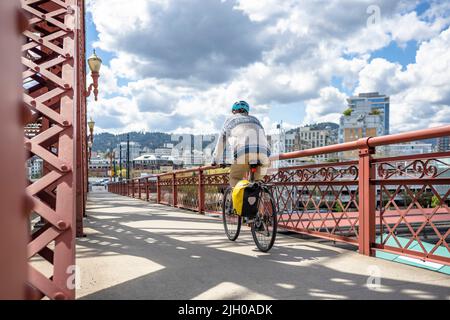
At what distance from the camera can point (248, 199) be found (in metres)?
4.67

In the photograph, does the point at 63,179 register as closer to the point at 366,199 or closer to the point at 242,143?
the point at 242,143

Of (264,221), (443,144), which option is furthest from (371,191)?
(443,144)

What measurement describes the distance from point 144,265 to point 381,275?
2339 millimetres

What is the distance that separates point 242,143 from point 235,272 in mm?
1767

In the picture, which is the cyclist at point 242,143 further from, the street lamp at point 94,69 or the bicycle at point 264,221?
the street lamp at point 94,69

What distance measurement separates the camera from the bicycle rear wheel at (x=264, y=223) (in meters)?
4.56

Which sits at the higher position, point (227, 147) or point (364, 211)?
point (227, 147)

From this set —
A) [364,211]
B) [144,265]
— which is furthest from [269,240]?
[144,265]

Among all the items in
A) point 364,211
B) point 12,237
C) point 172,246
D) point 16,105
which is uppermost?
point 16,105

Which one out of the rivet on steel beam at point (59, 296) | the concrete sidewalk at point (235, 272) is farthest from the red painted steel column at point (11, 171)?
the concrete sidewalk at point (235, 272)

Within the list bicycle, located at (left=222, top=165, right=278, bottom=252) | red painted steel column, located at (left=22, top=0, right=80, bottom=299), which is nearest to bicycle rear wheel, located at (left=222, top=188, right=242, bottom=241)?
bicycle, located at (left=222, top=165, right=278, bottom=252)

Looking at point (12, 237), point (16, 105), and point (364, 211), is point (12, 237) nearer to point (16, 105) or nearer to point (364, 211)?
point (16, 105)

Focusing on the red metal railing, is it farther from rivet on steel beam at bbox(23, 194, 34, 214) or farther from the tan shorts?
rivet on steel beam at bbox(23, 194, 34, 214)
